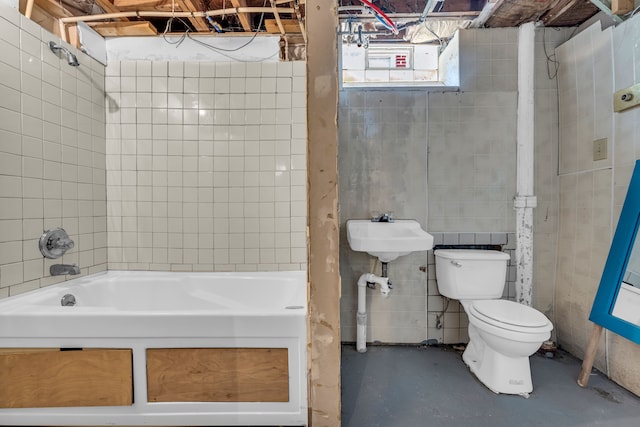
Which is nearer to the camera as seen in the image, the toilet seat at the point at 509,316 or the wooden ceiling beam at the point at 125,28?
the toilet seat at the point at 509,316

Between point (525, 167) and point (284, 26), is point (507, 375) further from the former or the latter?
point (284, 26)

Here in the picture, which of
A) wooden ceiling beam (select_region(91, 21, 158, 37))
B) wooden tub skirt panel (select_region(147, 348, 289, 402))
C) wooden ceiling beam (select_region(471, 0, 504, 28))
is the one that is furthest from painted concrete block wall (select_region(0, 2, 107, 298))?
wooden ceiling beam (select_region(471, 0, 504, 28))

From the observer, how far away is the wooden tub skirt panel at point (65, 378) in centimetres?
124

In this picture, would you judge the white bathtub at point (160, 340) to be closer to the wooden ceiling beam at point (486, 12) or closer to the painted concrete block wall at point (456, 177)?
the painted concrete block wall at point (456, 177)

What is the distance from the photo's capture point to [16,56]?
4.89 feet

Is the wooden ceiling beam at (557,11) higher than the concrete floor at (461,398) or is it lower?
higher

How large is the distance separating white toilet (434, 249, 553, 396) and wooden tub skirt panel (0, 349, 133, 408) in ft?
5.99

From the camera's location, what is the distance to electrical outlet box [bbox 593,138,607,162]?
1.82m

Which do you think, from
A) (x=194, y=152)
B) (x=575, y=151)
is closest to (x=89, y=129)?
(x=194, y=152)

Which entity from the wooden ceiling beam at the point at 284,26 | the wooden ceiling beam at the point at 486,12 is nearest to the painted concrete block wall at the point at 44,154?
the wooden ceiling beam at the point at 284,26

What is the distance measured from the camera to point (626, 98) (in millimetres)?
1664

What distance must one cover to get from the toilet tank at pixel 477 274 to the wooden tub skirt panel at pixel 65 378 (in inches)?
74.1

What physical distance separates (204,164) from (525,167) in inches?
89.6

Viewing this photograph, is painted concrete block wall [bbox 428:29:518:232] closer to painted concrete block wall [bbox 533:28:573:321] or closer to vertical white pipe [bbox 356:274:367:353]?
painted concrete block wall [bbox 533:28:573:321]
